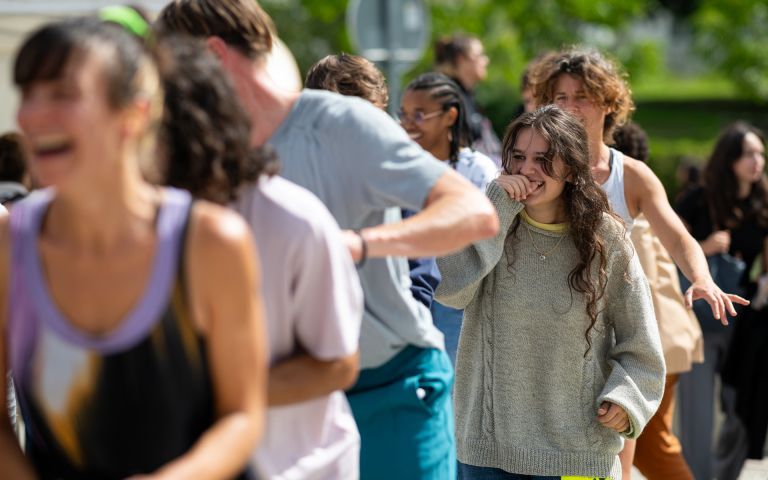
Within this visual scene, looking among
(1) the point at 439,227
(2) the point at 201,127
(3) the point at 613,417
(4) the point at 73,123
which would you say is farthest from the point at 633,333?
(4) the point at 73,123

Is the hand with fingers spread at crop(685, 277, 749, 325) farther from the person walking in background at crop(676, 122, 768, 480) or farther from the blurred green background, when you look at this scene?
the blurred green background

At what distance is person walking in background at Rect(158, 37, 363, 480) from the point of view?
2176 millimetres

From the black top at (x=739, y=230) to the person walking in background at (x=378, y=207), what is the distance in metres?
3.86

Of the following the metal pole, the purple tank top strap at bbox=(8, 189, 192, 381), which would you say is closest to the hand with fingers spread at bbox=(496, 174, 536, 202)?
the purple tank top strap at bbox=(8, 189, 192, 381)

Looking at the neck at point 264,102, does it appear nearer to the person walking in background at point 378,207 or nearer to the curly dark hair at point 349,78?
the person walking in background at point 378,207

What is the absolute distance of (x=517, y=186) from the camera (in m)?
3.81

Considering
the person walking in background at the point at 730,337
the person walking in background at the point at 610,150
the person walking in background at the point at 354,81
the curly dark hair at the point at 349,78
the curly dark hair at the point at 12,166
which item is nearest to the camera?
the person walking in background at the point at 354,81

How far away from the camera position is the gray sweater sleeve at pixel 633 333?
3910mm

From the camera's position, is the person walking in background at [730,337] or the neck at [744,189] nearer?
the person walking in background at [730,337]

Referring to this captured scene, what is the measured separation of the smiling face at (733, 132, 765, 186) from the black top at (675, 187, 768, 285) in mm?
124

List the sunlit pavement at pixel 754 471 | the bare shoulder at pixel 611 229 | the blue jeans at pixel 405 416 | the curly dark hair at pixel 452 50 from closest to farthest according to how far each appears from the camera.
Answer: the blue jeans at pixel 405 416 → the bare shoulder at pixel 611 229 → the sunlit pavement at pixel 754 471 → the curly dark hair at pixel 452 50

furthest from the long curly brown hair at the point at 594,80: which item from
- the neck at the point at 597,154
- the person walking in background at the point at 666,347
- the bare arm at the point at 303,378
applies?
the bare arm at the point at 303,378

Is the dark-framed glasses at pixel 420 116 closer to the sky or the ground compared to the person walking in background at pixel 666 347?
closer to the sky

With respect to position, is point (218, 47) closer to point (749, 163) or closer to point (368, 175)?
point (368, 175)
